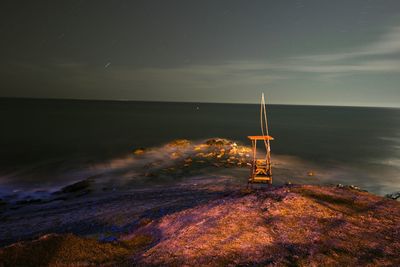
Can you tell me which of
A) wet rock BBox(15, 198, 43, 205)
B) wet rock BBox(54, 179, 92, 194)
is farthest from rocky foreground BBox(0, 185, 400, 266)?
wet rock BBox(54, 179, 92, 194)

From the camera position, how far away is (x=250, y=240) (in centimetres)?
1211

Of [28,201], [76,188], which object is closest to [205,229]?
[28,201]

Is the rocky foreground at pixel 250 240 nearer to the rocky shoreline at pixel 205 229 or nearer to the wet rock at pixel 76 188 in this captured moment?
the rocky shoreline at pixel 205 229

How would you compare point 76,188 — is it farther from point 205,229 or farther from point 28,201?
point 205,229

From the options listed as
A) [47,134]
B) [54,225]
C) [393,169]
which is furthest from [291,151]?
[47,134]

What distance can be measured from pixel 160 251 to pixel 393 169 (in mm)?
46225

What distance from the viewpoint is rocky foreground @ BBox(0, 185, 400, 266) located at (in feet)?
35.6

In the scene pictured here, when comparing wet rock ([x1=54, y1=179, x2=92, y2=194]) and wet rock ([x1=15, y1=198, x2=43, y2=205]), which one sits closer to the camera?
wet rock ([x1=15, y1=198, x2=43, y2=205])

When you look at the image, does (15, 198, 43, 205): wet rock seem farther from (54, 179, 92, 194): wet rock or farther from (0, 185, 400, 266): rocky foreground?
(0, 185, 400, 266): rocky foreground

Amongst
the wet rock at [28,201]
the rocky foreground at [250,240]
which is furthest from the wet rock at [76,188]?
the rocky foreground at [250,240]

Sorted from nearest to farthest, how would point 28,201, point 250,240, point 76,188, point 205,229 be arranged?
point 250,240 < point 205,229 < point 28,201 < point 76,188

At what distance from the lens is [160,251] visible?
11461mm

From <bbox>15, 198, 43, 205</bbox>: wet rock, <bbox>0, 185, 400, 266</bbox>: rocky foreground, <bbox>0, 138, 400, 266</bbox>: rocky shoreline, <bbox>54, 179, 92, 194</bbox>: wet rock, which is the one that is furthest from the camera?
<bbox>54, 179, 92, 194</bbox>: wet rock

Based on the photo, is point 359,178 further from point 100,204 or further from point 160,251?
point 160,251
